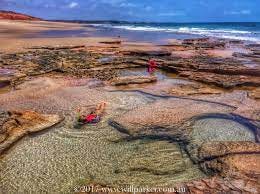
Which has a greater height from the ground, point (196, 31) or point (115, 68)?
point (196, 31)

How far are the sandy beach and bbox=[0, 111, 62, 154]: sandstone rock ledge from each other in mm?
15

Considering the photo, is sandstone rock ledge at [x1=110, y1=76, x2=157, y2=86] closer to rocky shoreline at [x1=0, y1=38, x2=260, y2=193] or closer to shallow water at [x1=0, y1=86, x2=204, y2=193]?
rocky shoreline at [x1=0, y1=38, x2=260, y2=193]

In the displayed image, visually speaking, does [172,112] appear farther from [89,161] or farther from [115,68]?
[115,68]

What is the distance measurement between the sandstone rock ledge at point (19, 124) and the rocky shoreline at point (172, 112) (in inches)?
0.6

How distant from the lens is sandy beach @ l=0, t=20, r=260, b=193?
3805 millimetres

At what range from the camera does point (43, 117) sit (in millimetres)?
5488

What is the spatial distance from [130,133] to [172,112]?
4.20ft

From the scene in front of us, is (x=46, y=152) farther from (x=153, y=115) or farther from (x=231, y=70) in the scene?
(x=231, y=70)

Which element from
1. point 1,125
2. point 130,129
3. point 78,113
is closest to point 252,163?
point 130,129

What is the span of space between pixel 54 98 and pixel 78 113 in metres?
1.31

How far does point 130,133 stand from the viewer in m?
5.11

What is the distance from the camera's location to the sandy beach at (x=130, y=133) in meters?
3.80

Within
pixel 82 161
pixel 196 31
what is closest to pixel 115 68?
pixel 82 161

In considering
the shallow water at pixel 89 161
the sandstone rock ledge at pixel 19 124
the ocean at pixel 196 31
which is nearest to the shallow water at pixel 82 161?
the shallow water at pixel 89 161
